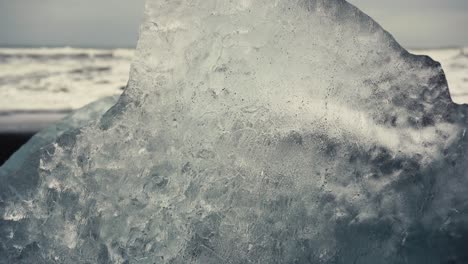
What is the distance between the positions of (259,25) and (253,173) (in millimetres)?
373

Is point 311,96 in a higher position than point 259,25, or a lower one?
lower

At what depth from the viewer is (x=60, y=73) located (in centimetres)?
487

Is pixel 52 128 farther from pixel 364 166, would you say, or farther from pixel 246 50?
pixel 364 166

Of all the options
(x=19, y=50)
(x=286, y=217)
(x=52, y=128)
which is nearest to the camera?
(x=286, y=217)

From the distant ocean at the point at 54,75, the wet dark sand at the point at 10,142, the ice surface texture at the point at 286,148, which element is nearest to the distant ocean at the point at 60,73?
the distant ocean at the point at 54,75

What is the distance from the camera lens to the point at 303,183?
1.79 meters

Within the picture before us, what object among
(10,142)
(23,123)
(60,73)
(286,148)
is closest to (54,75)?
(60,73)

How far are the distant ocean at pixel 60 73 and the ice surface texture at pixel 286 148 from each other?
2.56 m

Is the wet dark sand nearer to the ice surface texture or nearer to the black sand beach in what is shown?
the black sand beach

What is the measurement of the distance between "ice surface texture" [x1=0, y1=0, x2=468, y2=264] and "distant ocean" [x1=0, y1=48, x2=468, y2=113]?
8.39 ft

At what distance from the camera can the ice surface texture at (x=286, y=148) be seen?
5.87 feet

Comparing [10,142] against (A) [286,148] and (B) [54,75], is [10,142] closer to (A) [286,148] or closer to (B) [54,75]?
(B) [54,75]

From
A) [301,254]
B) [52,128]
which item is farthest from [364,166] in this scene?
[52,128]

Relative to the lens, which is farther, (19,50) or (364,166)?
(19,50)
